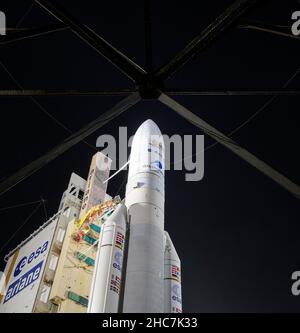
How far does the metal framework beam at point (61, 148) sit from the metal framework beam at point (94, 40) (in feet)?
2.00

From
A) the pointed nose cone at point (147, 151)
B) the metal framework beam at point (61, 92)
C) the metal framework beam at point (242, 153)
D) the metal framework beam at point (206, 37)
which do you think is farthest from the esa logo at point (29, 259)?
the metal framework beam at point (206, 37)

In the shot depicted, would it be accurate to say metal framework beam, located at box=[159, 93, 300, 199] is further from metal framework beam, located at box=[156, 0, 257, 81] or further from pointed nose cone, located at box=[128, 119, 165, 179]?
pointed nose cone, located at box=[128, 119, 165, 179]

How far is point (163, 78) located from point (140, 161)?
9095 millimetres

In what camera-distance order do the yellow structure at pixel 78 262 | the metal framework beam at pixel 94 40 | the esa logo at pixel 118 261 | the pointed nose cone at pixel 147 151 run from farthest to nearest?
the yellow structure at pixel 78 262 → the pointed nose cone at pixel 147 151 → the esa logo at pixel 118 261 → the metal framework beam at pixel 94 40

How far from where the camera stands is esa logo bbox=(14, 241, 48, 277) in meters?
34.8

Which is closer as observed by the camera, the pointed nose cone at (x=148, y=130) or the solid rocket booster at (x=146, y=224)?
the solid rocket booster at (x=146, y=224)

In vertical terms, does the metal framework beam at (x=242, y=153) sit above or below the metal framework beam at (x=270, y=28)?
below

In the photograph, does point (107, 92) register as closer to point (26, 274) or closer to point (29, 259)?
point (26, 274)

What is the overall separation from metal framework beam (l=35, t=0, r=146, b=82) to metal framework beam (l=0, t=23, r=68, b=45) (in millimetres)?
1528

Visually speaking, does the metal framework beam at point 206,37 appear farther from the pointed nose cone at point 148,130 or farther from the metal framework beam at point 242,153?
the pointed nose cone at point 148,130

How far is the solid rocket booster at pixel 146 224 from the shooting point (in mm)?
13664
